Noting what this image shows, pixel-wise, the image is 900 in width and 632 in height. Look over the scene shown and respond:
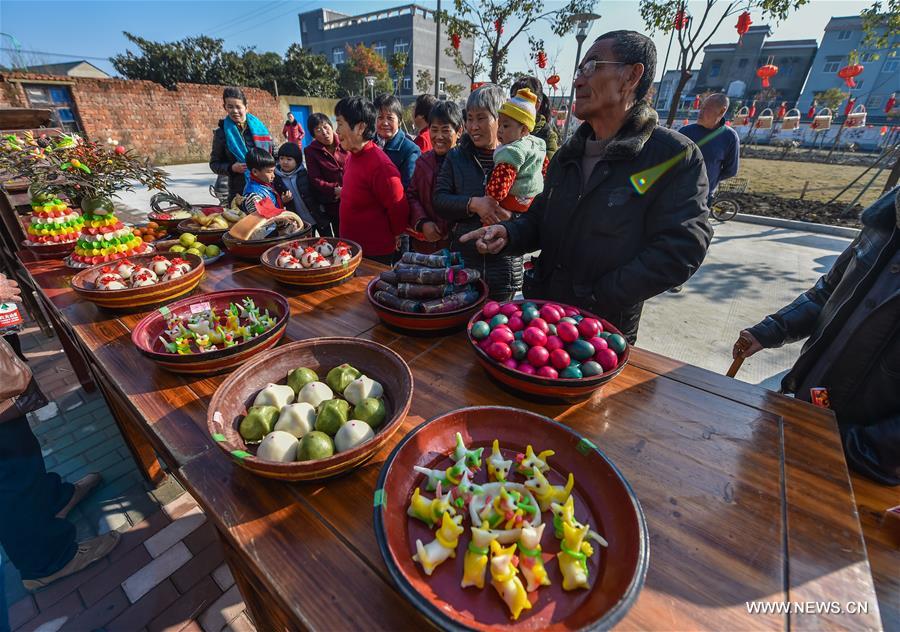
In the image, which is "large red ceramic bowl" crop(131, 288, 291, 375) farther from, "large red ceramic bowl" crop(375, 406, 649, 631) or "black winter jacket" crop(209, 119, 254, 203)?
"black winter jacket" crop(209, 119, 254, 203)

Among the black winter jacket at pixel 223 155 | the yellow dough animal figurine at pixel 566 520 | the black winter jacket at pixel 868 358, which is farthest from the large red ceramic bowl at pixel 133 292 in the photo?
the black winter jacket at pixel 223 155

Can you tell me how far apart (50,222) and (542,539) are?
3848mm

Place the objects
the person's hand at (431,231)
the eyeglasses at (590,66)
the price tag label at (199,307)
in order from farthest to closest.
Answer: the person's hand at (431,231), the price tag label at (199,307), the eyeglasses at (590,66)

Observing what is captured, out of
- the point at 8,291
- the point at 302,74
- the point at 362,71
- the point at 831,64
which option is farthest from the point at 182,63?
the point at 831,64

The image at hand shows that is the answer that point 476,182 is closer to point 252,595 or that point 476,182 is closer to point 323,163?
point 323,163

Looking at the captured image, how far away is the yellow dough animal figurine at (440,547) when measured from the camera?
2.95ft

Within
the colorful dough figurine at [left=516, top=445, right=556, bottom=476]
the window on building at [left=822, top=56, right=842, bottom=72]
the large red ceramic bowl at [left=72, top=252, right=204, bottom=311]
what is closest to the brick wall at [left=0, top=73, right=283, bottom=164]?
the large red ceramic bowl at [left=72, top=252, right=204, bottom=311]

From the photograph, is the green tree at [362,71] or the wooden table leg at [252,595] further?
the green tree at [362,71]

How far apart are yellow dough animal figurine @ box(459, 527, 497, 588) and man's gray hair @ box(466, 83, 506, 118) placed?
2612 mm

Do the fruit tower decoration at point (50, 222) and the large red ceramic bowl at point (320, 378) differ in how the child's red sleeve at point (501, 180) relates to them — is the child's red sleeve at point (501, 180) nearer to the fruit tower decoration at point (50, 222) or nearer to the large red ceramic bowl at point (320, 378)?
the large red ceramic bowl at point (320, 378)

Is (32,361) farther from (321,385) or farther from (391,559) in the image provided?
(391,559)

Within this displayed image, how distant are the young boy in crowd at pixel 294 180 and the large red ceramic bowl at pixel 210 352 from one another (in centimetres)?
286

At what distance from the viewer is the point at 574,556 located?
876 mm

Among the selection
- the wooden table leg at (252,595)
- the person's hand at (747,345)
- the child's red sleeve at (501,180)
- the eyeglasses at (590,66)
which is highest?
the eyeglasses at (590,66)
